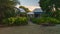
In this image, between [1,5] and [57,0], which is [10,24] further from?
[57,0]

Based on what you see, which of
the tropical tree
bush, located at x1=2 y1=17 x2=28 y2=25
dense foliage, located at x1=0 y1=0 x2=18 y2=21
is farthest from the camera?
the tropical tree

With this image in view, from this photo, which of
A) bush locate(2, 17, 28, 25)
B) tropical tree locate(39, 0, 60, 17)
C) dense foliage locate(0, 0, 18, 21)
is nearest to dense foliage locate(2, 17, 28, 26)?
bush locate(2, 17, 28, 25)

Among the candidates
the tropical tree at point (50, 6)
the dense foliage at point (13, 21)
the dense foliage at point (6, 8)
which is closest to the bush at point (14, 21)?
the dense foliage at point (13, 21)

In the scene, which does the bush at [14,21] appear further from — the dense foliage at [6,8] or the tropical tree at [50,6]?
the tropical tree at [50,6]

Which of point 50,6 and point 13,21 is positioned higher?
point 50,6

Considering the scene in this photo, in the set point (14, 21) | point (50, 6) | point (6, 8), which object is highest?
point (6, 8)

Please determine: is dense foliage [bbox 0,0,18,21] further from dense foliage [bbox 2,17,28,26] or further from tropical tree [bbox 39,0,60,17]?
tropical tree [bbox 39,0,60,17]

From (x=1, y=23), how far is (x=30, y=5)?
17771mm

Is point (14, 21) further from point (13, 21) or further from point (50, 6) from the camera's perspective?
point (50, 6)

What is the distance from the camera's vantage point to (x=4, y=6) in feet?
63.8

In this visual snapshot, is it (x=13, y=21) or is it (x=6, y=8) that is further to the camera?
(x=6, y=8)

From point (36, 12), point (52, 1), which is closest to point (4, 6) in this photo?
point (52, 1)

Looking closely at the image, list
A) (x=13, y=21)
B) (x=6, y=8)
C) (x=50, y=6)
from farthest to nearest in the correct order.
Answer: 1. (x=50, y=6)
2. (x=6, y=8)
3. (x=13, y=21)

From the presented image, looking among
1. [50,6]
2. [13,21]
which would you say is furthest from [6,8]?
[50,6]
